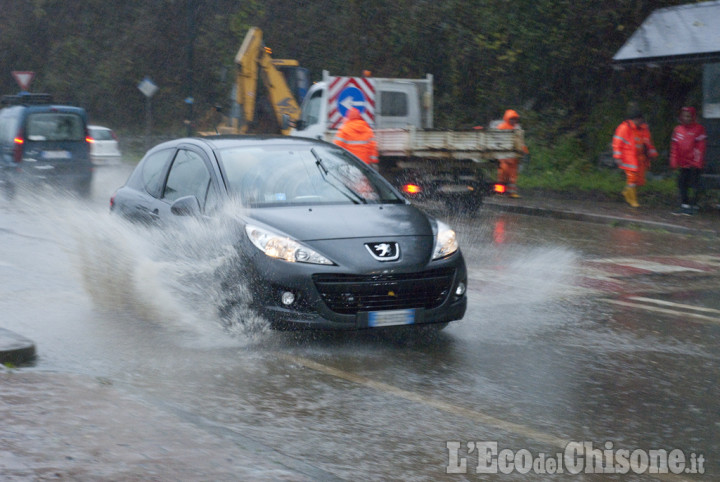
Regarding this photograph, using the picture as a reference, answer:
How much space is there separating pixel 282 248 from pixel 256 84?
57.4 feet

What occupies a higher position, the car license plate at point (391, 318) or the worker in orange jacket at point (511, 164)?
the worker in orange jacket at point (511, 164)

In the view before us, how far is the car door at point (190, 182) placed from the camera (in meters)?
8.02

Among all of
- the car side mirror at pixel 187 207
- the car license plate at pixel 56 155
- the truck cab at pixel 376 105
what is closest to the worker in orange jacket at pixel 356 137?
the truck cab at pixel 376 105

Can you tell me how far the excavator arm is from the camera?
77.8ft

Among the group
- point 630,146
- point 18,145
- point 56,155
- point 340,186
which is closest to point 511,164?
point 630,146

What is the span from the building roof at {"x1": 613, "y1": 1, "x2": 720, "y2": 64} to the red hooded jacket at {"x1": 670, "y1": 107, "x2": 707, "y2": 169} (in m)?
1.16

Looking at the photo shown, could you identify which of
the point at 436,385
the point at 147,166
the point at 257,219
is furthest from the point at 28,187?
the point at 436,385

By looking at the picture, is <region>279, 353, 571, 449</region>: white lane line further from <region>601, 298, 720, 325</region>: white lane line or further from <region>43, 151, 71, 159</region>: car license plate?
<region>43, 151, 71, 159</region>: car license plate

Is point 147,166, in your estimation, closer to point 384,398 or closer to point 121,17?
point 384,398

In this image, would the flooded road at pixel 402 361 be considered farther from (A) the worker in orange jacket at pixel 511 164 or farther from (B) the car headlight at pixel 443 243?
(A) the worker in orange jacket at pixel 511 164

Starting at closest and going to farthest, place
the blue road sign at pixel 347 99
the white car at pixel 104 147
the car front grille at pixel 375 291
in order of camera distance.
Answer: the car front grille at pixel 375 291 < the blue road sign at pixel 347 99 < the white car at pixel 104 147

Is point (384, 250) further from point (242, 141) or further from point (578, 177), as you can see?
point (578, 177)

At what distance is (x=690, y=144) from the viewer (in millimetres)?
17703

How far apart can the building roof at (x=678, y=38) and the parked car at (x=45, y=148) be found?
11113 mm
